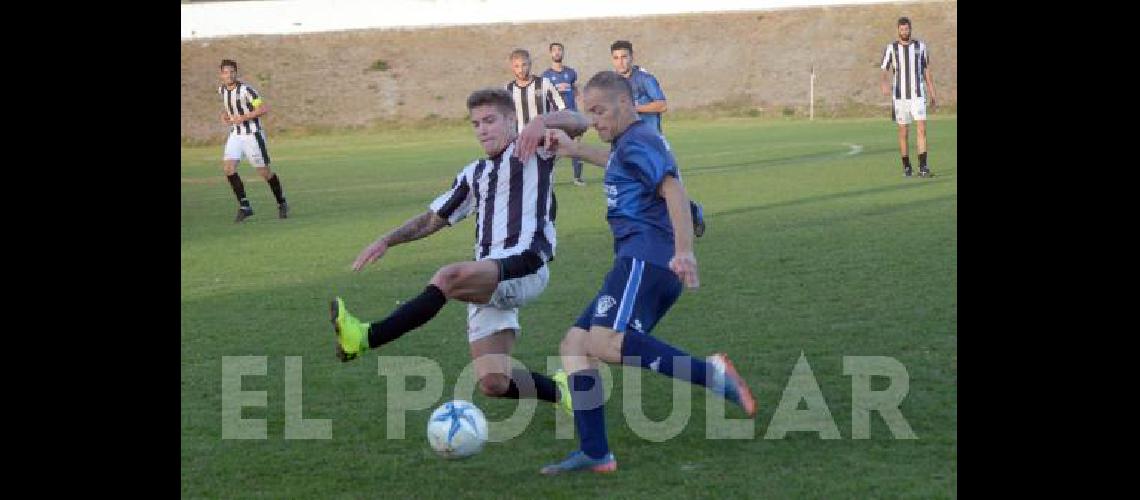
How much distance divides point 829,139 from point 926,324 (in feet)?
65.9

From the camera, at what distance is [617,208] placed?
6.00 metres

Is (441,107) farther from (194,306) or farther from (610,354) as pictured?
(610,354)

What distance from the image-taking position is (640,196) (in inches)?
233

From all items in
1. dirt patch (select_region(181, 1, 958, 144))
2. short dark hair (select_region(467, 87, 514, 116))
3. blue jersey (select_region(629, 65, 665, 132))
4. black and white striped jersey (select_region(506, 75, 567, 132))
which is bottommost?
short dark hair (select_region(467, 87, 514, 116))

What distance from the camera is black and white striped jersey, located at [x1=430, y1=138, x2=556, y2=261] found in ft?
20.7

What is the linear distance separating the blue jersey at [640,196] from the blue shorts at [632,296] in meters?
0.05

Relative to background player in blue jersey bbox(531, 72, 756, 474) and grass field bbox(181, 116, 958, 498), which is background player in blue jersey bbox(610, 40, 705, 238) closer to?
grass field bbox(181, 116, 958, 498)

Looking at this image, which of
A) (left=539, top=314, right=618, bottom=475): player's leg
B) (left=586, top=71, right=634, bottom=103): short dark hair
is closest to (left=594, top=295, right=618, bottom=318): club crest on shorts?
(left=539, top=314, right=618, bottom=475): player's leg

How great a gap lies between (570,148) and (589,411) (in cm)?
124

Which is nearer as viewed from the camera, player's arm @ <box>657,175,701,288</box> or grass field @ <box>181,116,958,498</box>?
player's arm @ <box>657,175,701,288</box>

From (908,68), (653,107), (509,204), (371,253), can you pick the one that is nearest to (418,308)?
(371,253)

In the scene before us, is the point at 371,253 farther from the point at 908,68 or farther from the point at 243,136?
the point at 908,68

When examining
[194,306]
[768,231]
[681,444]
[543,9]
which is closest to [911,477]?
[681,444]

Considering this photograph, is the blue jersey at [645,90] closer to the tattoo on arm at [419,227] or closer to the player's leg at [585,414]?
the tattoo on arm at [419,227]
